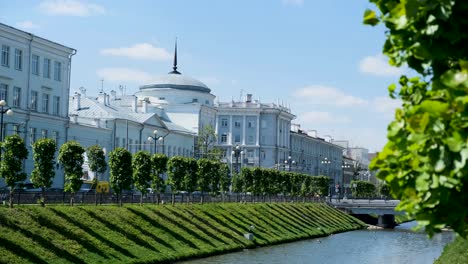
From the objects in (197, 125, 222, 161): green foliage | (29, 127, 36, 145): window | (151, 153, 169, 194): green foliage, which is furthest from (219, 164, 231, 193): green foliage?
(197, 125, 222, 161): green foliage

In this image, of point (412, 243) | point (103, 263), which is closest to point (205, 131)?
point (412, 243)

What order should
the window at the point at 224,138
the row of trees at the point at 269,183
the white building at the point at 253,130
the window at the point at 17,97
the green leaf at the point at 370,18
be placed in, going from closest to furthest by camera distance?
1. the green leaf at the point at 370,18
2. the window at the point at 17,97
3. the row of trees at the point at 269,183
4. the white building at the point at 253,130
5. the window at the point at 224,138

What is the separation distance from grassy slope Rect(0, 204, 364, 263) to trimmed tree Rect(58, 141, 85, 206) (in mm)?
1718

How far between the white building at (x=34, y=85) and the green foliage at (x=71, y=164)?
13.1 m

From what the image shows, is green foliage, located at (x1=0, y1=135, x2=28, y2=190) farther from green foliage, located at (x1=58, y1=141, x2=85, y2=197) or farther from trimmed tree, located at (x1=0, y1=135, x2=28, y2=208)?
green foliage, located at (x1=58, y1=141, x2=85, y2=197)

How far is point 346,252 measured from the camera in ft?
194

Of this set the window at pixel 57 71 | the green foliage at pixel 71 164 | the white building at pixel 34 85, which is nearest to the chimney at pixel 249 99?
the white building at pixel 34 85

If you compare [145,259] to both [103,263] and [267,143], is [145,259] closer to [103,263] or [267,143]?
[103,263]

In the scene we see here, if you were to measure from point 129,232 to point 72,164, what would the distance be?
5.49 m

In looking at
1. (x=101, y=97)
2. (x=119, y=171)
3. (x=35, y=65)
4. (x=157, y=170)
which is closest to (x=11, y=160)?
(x=119, y=171)

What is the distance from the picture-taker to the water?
5030 cm

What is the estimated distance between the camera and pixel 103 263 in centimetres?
3706

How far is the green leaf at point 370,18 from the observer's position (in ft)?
22.5

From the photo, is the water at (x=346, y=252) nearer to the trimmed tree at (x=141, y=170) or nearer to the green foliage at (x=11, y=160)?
the trimmed tree at (x=141, y=170)
